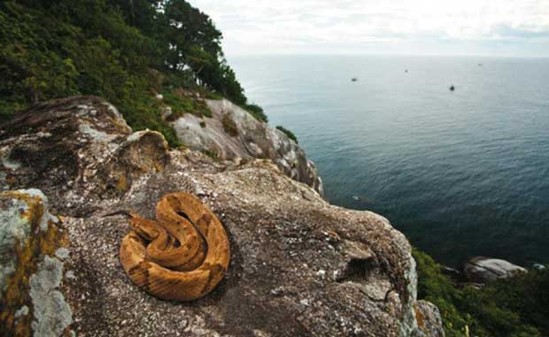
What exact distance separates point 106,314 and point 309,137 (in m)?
88.4

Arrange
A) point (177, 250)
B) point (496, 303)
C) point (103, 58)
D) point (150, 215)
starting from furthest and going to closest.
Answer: point (496, 303)
point (103, 58)
point (150, 215)
point (177, 250)

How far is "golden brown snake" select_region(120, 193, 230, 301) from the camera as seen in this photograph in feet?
25.1

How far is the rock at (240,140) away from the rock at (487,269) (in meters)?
23.5

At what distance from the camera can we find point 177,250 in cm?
830

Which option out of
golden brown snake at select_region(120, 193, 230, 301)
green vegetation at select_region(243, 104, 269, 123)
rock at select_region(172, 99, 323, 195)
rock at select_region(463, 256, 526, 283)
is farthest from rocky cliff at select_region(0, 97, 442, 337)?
green vegetation at select_region(243, 104, 269, 123)

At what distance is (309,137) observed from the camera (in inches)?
3686

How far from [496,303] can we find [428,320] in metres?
26.7

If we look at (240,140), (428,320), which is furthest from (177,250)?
(240,140)

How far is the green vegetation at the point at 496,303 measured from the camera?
2680cm

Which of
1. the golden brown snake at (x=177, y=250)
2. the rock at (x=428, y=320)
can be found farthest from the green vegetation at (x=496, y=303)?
the golden brown snake at (x=177, y=250)

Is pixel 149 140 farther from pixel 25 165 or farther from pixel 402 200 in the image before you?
pixel 402 200

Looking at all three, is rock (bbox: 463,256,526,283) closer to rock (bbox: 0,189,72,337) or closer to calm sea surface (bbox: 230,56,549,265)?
calm sea surface (bbox: 230,56,549,265)

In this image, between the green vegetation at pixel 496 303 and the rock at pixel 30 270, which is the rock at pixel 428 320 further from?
the green vegetation at pixel 496 303

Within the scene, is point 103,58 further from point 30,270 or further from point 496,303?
point 496,303
